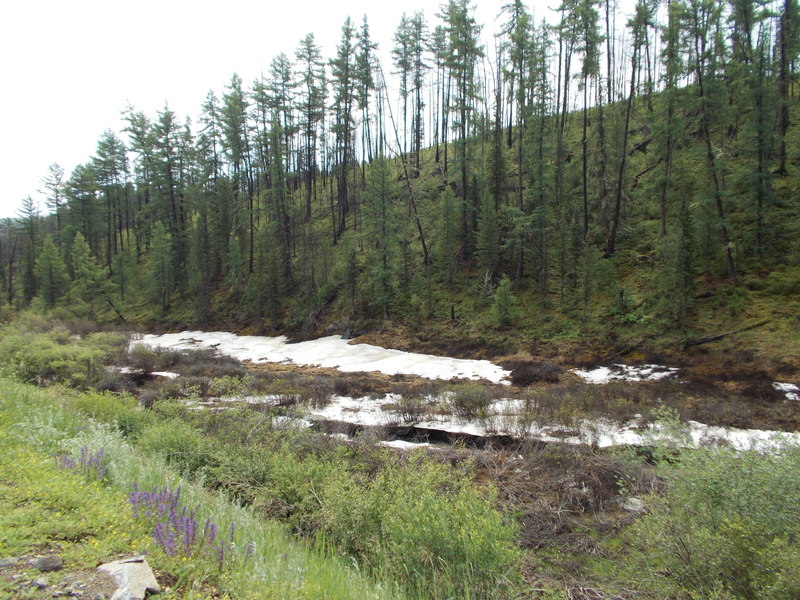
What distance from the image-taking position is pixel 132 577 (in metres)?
2.45

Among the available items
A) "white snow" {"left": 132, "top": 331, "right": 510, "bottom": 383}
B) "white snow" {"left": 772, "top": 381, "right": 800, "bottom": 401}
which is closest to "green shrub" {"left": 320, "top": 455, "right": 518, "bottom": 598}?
"white snow" {"left": 772, "top": 381, "right": 800, "bottom": 401}

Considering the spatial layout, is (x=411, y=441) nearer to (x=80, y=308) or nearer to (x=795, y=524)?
(x=795, y=524)

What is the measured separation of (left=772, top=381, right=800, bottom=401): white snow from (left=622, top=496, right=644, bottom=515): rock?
8.72 metres

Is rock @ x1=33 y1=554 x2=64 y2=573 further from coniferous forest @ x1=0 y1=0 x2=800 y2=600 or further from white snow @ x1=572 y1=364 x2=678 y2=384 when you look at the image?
white snow @ x1=572 y1=364 x2=678 y2=384

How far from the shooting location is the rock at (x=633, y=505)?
5.71 meters

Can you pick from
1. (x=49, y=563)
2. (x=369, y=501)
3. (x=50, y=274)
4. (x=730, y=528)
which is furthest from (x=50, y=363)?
(x=50, y=274)

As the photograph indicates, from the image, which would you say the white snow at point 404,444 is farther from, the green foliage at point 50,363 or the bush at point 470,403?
the green foliage at point 50,363

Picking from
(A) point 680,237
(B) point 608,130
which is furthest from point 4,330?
(B) point 608,130

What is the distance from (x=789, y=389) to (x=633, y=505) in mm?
9452

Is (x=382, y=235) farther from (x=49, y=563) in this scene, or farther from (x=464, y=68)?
(x=49, y=563)

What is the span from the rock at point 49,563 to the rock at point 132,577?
26 cm

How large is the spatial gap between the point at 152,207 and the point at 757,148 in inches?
2062

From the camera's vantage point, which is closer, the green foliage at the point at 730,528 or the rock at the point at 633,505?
the green foliage at the point at 730,528

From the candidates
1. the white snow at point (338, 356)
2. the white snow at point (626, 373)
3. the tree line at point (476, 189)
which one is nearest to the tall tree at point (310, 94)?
the tree line at point (476, 189)
